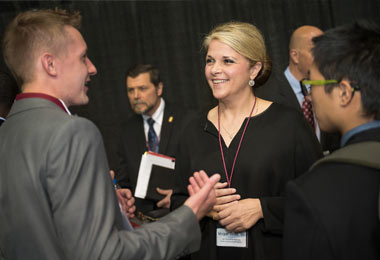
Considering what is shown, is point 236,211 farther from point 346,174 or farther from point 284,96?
point 284,96

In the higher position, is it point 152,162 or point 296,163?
point 296,163

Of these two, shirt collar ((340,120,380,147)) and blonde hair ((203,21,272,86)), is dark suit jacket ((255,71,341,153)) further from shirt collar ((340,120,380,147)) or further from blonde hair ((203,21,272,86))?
shirt collar ((340,120,380,147))

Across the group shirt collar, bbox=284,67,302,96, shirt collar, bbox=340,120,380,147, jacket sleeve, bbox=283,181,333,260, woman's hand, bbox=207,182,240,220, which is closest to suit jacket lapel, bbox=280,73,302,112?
shirt collar, bbox=284,67,302,96

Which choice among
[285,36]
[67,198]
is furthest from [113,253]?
[285,36]

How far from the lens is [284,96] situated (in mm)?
3492

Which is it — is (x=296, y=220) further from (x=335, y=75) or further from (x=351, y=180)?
(x=335, y=75)

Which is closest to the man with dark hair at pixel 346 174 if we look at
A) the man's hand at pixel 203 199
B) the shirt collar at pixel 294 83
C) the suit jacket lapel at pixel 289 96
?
the man's hand at pixel 203 199

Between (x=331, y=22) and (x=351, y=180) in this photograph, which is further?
(x=331, y=22)

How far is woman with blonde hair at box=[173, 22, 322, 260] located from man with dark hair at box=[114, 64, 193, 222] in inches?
65.8

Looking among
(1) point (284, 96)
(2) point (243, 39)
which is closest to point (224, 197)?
(2) point (243, 39)

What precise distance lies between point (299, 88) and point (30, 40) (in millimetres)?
2880

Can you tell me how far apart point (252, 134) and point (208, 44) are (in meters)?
0.58

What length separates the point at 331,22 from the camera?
4699 millimetres

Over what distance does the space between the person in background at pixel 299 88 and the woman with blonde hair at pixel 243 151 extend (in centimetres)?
66
